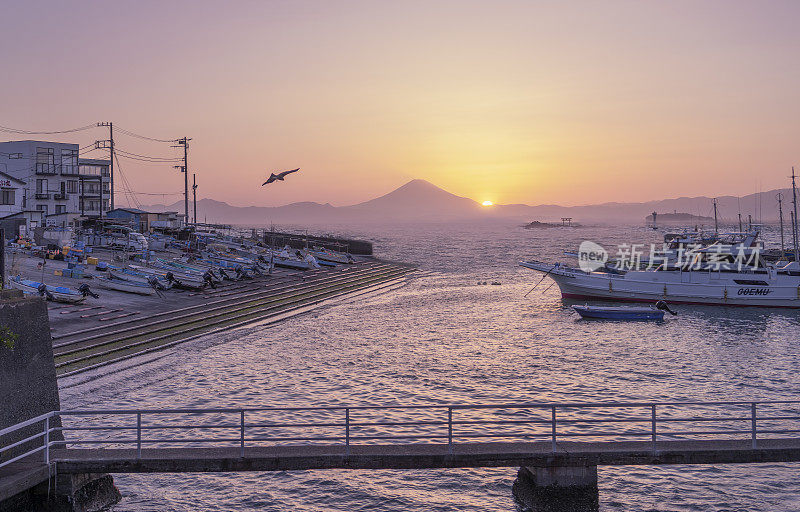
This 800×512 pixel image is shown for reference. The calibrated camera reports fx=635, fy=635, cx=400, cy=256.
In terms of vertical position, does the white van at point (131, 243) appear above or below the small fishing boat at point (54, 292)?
above

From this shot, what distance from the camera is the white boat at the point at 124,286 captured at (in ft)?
153

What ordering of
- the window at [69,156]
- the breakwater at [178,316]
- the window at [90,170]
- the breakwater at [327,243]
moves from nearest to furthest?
the breakwater at [178,316] → the window at [69,156] → the window at [90,170] → the breakwater at [327,243]

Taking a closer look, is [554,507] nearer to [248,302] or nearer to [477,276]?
[248,302]

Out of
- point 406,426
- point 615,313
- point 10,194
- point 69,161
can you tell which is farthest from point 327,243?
point 406,426

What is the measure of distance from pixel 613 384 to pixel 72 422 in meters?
22.3

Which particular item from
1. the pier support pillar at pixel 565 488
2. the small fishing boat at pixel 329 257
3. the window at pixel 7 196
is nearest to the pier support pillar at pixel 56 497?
the pier support pillar at pixel 565 488

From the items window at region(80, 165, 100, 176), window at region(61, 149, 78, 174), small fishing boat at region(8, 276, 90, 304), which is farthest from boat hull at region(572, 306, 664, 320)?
window at region(80, 165, 100, 176)

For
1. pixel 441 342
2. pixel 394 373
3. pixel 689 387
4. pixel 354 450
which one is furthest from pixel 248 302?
pixel 354 450

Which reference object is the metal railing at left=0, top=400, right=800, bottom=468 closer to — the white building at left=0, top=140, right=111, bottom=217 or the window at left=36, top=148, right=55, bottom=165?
the white building at left=0, top=140, right=111, bottom=217

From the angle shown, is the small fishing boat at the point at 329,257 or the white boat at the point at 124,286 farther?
the small fishing boat at the point at 329,257

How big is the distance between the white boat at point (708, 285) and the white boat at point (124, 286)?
37.6 metres

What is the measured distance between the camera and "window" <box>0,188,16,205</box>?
69.9 metres

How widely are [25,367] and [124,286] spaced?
34657 mm

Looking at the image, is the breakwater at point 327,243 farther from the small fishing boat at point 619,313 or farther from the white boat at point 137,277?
the small fishing boat at point 619,313
